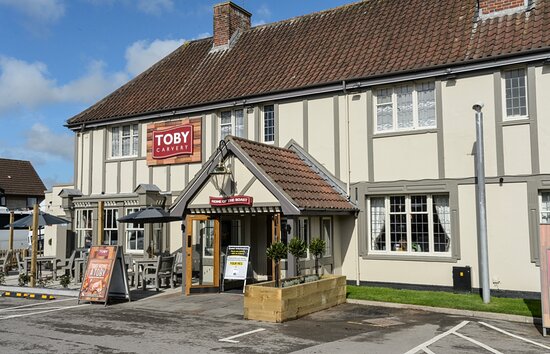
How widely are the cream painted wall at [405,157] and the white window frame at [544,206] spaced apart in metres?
2.70

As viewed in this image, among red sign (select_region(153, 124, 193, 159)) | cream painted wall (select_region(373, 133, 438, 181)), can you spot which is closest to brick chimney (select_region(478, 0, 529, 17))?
cream painted wall (select_region(373, 133, 438, 181))

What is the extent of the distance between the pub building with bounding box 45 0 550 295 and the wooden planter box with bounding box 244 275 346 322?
3.78ft

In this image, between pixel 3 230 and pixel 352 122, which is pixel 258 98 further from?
pixel 3 230

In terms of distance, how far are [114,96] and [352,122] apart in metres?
11.3

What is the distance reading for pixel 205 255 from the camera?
50.7 feet

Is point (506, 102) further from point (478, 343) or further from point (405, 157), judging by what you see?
point (478, 343)

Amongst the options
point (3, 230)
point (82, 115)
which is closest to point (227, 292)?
point (82, 115)

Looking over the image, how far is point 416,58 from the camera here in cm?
1541

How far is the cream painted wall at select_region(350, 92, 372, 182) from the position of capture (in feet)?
52.2

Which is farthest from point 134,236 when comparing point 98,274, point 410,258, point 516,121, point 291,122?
point 516,121

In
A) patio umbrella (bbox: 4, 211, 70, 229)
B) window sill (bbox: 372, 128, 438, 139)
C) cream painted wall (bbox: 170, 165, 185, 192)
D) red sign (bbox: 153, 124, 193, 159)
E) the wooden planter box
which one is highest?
red sign (bbox: 153, 124, 193, 159)

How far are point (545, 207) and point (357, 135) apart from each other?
5471mm

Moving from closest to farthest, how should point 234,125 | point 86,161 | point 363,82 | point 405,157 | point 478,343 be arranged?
point 478,343, point 405,157, point 363,82, point 234,125, point 86,161

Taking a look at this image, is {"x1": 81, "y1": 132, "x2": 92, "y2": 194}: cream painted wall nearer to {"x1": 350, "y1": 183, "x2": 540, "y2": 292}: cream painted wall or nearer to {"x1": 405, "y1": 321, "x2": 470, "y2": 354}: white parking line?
{"x1": 350, "y1": 183, "x2": 540, "y2": 292}: cream painted wall
